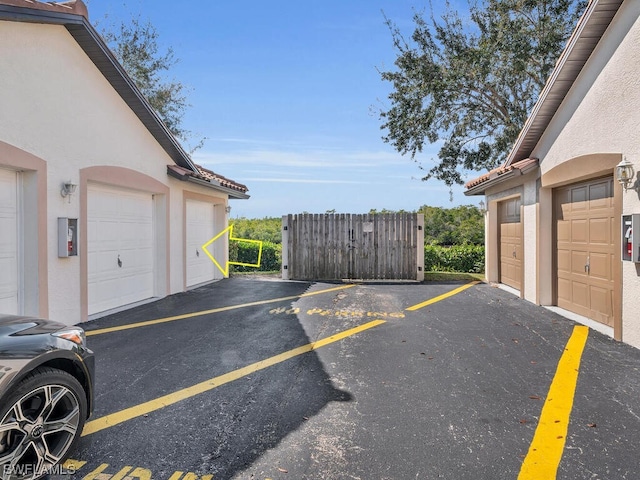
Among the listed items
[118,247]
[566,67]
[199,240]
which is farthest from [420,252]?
[118,247]

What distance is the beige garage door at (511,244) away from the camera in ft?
32.7

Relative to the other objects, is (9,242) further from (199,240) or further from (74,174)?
(199,240)

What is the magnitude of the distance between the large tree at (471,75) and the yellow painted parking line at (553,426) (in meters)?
12.6

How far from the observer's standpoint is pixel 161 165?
30.8 ft

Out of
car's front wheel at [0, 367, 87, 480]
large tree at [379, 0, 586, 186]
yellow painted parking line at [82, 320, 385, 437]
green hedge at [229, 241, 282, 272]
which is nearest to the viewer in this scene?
car's front wheel at [0, 367, 87, 480]

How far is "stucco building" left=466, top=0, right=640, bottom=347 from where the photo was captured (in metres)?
5.54

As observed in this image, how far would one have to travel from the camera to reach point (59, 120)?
6.28 meters

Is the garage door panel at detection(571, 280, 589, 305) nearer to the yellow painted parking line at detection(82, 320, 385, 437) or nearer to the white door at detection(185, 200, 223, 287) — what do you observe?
the yellow painted parking line at detection(82, 320, 385, 437)

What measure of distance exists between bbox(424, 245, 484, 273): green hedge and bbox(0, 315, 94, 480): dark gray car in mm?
13595

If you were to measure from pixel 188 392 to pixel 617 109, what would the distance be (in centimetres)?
667

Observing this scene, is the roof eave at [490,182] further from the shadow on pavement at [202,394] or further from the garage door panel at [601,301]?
the shadow on pavement at [202,394]

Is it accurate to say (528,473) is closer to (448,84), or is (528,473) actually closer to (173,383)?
(173,383)

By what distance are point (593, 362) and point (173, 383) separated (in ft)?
16.0

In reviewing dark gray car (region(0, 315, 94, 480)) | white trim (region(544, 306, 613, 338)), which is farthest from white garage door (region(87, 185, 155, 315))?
white trim (region(544, 306, 613, 338))
